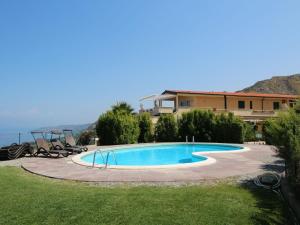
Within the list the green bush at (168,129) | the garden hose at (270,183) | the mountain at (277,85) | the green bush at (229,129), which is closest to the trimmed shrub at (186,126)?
the green bush at (168,129)

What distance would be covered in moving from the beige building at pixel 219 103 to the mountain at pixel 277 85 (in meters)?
74.0

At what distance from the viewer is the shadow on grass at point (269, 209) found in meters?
6.51

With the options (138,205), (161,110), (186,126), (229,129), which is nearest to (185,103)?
(161,110)

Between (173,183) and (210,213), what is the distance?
9.67ft

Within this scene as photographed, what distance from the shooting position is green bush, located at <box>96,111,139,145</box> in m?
27.5

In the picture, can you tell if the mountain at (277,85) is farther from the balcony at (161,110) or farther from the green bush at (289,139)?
the green bush at (289,139)

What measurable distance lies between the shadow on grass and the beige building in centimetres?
2858

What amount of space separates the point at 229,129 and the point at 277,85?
330 feet

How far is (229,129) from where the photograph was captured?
91.5 feet

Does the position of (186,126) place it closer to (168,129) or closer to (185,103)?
(168,129)

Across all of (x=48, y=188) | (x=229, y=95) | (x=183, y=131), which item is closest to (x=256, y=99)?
(x=229, y=95)

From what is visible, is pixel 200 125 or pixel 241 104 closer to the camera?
pixel 200 125

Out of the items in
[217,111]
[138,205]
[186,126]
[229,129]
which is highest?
[217,111]

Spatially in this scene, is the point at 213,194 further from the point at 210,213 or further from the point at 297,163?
the point at 297,163
